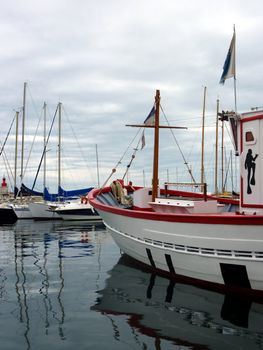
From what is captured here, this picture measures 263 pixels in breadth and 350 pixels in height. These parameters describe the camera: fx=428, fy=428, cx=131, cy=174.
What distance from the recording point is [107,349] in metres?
6.62

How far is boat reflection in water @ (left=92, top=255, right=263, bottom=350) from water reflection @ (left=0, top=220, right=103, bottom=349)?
3.48ft

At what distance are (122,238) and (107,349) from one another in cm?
698

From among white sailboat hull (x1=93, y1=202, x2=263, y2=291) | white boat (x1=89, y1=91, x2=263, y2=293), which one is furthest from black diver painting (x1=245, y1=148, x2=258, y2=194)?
white sailboat hull (x1=93, y1=202, x2=263, y2=291)

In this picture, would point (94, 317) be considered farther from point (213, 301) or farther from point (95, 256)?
point (95, 256)

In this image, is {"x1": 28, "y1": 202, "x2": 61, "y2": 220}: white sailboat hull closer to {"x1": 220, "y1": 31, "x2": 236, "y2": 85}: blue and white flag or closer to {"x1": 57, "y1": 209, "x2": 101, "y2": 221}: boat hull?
{"x1": 57, "y1": 209, "x2": 101, "y2": 221}: boat hull

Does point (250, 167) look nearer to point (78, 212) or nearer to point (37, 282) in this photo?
point (37, 282)

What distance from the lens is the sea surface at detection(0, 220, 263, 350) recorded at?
274 inches

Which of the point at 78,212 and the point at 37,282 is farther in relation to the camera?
the point at 78,212

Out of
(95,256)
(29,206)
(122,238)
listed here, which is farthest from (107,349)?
(29,206)

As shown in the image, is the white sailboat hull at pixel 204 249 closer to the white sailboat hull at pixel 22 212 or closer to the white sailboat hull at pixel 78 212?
the white sailboat hull at pixel 78 212

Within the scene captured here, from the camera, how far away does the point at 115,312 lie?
28.1 feet

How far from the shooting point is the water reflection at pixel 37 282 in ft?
26.0

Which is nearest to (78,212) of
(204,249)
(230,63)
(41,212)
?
(41,212)

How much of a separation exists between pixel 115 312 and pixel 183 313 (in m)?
1.36
